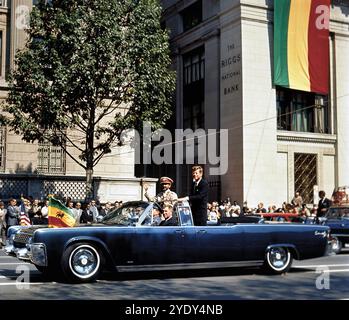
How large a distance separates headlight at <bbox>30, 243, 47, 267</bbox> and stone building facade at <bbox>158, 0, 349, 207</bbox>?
21.1m

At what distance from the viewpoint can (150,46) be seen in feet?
72.6

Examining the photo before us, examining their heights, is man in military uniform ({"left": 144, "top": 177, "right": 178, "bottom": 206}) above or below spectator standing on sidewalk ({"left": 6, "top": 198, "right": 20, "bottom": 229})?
above

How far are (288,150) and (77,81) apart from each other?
566 inches

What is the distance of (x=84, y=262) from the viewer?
29.7 feet

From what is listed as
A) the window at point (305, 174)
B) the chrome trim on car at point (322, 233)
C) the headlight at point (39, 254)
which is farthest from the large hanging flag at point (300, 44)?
the headlight at point (39, 254)

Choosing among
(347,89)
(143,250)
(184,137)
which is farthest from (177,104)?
(143,250)

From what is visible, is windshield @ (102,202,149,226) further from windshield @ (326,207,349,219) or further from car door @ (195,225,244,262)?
windshield @ (326,207,349,219)

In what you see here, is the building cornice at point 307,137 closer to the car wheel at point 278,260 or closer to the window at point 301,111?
the window at point 301,111

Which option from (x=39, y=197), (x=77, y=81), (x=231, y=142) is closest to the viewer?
(x=77, y=81)

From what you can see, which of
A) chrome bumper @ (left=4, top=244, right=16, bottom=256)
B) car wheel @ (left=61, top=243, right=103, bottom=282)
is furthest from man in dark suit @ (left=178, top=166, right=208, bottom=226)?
chrome bumper @ (left=4, top=244, right=16, bottom=256)

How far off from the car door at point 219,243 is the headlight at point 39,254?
8.35 ft

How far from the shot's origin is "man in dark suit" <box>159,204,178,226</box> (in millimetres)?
9758

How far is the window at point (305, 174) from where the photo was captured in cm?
3161
